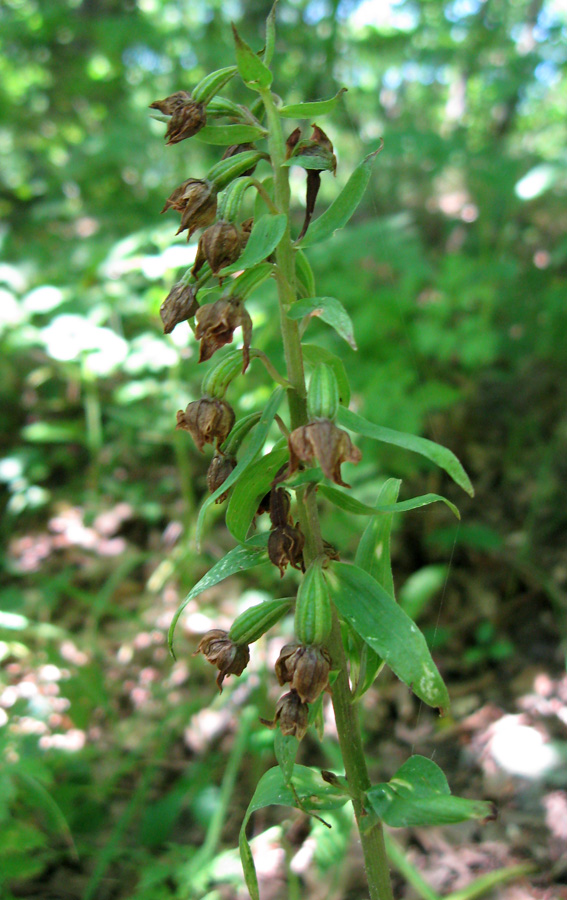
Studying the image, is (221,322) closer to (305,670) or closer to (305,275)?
(305,275)

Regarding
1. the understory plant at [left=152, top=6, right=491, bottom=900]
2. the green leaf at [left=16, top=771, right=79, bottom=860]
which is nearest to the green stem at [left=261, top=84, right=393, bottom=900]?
the understory plant at [left=152, top=6, right=491, bottom=900]

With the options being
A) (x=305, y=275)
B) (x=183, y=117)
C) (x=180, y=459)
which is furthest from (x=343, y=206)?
(x=180, y=459)

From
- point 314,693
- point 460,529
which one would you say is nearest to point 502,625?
point 460,529

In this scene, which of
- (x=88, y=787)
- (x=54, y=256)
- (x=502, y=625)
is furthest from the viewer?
(x=54, y=256)

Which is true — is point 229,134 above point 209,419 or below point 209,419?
above

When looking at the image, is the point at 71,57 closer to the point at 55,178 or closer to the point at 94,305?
the point at 55,178

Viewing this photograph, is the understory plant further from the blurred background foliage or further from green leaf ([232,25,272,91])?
the blurred background foliage
